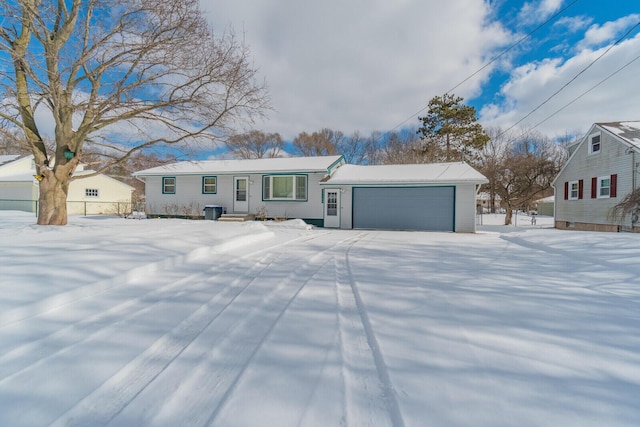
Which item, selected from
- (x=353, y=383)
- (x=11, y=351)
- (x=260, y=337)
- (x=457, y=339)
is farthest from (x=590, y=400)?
(x=11, y=351)

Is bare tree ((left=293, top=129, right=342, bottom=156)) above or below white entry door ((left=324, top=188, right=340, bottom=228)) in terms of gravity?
above

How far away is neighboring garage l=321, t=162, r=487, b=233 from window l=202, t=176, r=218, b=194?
640 cm

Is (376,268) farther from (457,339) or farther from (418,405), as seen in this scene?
(418,405)

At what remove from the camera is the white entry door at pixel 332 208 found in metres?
14.6

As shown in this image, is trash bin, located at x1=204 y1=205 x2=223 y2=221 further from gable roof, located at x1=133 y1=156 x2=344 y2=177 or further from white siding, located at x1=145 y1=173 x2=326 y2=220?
gable roof, located at x1=133 y1=156 x2=344 y2=177

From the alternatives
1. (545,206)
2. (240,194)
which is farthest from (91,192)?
(545,206)

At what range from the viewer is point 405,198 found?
13.7 meters

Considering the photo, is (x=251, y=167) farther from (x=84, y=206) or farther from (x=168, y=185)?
(x=84, y=206)

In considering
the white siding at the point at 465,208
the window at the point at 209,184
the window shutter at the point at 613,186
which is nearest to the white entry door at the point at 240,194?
the window at the point at 209,184

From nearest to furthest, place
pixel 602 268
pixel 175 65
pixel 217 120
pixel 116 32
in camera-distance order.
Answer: pixel 602 268 < pixel 116 32 < pixel 175 65 < pixel 217 120

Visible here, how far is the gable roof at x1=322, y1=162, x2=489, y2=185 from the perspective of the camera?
1291 cm

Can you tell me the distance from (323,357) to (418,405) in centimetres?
77

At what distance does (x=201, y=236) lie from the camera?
23.1 ft

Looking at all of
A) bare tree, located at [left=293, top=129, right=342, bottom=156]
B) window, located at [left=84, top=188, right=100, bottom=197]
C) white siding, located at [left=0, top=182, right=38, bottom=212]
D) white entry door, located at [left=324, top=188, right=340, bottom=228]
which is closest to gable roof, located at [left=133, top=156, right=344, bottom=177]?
white entry door, located at [left=324, top=188, right=340, bottom=228]
